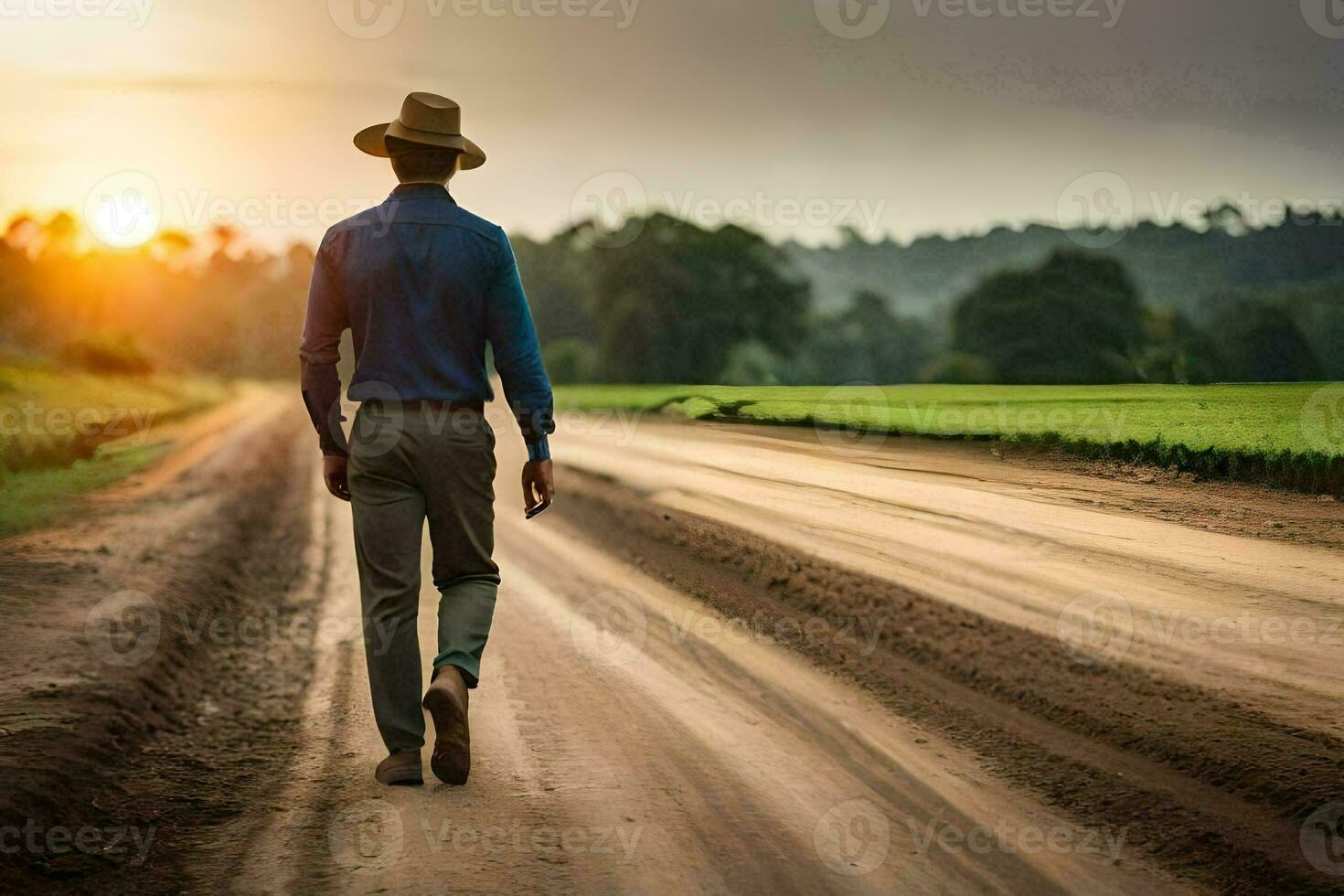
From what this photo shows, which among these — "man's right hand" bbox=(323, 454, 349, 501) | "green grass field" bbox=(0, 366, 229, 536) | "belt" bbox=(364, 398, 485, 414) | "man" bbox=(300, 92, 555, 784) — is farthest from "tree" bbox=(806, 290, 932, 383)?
"green grass field" bbox=(0, 366, 229, 536)

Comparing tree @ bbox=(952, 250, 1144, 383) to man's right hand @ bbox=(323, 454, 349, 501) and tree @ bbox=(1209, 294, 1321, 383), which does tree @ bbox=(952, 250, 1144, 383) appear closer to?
tree @ bbox=(1209, 294, 1321, 383)

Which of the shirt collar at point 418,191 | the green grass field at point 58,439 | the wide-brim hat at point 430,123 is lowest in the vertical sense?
the green grass field at point 58,439

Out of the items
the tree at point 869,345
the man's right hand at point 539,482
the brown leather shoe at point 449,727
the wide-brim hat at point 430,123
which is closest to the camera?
the brown leather shoe at point 449,727

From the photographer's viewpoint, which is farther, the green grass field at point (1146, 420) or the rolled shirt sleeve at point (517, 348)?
the green grass field at point (1146, 420)

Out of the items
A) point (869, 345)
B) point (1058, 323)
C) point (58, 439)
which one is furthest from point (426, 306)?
point (58, 439)

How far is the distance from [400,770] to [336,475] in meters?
1.20

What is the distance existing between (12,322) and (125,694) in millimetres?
10322

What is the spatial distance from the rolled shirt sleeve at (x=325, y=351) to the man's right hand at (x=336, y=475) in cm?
2

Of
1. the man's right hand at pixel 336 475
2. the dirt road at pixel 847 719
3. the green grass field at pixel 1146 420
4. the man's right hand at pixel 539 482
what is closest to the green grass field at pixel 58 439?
the dirt road at pixel 847 719

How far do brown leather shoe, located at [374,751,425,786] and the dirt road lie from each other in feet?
0.31

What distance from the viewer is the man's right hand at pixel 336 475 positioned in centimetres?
446

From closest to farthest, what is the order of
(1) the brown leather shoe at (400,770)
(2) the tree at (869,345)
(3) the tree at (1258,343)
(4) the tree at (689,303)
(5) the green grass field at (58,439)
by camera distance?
(1) the brown leather shoe at (400,770), (3) the tree at (1258,343), (2) the tree at (869,345), (4) the tree at (689,303), (5) the green grass field at (58,439)

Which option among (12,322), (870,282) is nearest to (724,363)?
(870,282)

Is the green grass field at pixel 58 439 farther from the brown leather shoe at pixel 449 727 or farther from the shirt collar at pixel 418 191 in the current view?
the brown leather shoe at pixel 449 727
